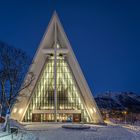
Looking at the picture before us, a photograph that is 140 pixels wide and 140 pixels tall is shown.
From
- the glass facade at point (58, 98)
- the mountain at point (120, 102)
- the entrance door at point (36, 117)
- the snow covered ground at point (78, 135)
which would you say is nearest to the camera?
the snow covered ground at point (78, 135)

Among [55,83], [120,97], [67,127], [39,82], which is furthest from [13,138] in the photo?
[120,97]

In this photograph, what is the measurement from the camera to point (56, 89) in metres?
36.0

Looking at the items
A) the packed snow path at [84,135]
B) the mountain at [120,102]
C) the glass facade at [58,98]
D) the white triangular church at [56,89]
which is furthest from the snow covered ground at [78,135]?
the mountain at [120,102]

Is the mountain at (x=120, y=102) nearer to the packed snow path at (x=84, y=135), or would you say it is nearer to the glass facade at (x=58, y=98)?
the glass facade at (x=58, y=98)

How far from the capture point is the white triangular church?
35688mm

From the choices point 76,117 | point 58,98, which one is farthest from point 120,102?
point 58,98

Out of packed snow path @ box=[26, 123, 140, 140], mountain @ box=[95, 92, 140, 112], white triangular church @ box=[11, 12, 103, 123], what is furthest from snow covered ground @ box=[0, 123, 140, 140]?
mountain @ box=[95, 92, 140, 112]

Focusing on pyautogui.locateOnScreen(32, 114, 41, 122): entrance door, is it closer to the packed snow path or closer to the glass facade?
the glass facade

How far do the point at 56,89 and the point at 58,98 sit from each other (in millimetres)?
2535

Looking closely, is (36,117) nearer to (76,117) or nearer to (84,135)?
(76,117)

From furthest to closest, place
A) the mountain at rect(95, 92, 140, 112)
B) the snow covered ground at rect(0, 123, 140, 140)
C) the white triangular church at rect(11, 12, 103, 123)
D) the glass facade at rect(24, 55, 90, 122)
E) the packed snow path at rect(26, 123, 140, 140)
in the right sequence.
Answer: the mountain at rect(95, 92, 140, 112) → the glass facade at rect(24, 55, 90, 122) → the white triangular church at rect(11, 12, 103, 123) → the packed snow path at rect(26, 123, 140, 140) → the snow covered ground at rect(0, 123, 140, 140)

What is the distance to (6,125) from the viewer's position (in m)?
17.9

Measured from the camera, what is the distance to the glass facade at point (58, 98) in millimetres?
37469

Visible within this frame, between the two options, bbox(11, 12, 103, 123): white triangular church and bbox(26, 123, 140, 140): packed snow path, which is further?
bbox(11, 12, 103, 123): white triangular church
